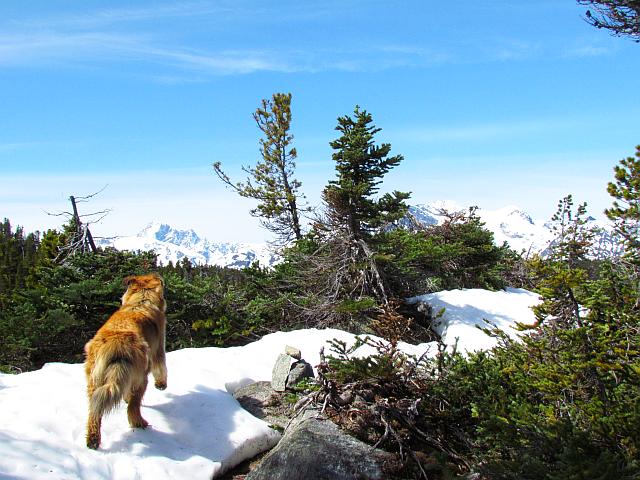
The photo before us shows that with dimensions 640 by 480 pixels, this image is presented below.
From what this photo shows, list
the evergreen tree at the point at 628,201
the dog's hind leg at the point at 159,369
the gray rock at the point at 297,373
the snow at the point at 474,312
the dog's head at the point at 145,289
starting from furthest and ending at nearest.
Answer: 1. the snow at the point at 474,312
2. the gray rock at the point at 297,373
3. the dog's head at the point at 145,289
4. the dog's hind leg at the point at 159,369
5. the evergreen tree at the point at 628,201

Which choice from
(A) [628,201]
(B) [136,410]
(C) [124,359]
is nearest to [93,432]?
(B) [136,410]

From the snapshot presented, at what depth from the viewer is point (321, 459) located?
173 inches

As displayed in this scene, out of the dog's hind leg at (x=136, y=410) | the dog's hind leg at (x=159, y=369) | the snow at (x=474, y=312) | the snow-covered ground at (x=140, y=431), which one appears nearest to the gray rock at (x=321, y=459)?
the snow-covered ground at (x=140, y=431)

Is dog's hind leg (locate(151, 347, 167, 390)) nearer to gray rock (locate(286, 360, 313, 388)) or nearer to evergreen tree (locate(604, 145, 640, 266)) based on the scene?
gray rock (locate(286, 360, 313, 388))

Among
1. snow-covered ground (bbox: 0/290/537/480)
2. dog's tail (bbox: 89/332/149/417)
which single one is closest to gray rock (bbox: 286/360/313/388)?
snow-covered ground (bbox: 0/290/537/480)

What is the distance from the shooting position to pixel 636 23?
19.9 feet

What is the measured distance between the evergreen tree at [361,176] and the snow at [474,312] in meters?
2.95

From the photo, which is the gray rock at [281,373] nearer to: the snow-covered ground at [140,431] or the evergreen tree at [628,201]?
the snow-covered ground at [140,431]

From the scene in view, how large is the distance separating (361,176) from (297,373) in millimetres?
7061

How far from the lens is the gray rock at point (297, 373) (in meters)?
7.24

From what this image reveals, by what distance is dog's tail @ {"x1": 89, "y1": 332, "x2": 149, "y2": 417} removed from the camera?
455 centimetres

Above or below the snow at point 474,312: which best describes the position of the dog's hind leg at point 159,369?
above

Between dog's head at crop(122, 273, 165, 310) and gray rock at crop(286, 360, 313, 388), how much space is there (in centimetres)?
240

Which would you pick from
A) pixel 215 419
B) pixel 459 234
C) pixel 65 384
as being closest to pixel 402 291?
pixel 459 234
